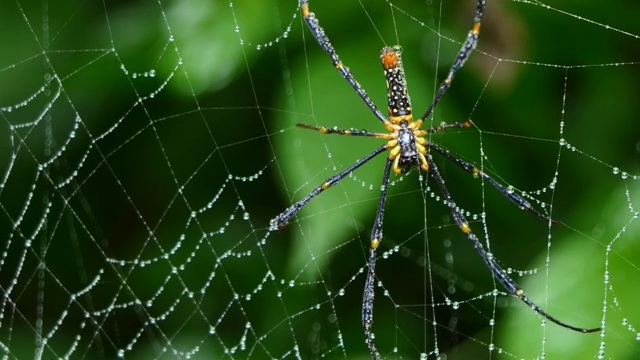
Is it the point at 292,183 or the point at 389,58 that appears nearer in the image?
the point at 389,58

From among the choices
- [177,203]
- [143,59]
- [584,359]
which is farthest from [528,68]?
[177,203]

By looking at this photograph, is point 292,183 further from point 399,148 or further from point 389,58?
point 389,58

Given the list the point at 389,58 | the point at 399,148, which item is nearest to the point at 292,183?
the point at 399,148

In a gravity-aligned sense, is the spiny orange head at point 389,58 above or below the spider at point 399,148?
above

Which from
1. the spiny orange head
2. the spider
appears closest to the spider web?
the spider

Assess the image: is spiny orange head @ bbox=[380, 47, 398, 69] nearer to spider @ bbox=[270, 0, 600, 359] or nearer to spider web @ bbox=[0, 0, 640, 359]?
spider @ bbox=[270, 0, 600, 359]

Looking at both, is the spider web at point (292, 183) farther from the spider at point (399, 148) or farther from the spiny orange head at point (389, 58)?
the spiny orange head at point (389, 58)

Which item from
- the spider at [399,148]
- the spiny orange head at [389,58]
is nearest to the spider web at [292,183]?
the spider at [399,148]
